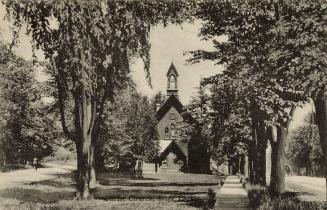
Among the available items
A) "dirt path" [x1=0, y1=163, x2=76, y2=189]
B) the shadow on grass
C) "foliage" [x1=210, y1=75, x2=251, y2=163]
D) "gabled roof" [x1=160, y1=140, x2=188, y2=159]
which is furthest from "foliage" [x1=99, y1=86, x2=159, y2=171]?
the shadow on grass

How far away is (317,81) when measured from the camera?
39.4ft

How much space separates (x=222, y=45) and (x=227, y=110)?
8663mm

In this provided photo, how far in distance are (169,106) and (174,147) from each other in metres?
10.2

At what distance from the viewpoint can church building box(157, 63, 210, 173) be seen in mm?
72456

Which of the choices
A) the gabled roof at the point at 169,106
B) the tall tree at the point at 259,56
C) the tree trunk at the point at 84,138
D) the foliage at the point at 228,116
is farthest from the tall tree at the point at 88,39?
the gabled roof at the point at 169,106

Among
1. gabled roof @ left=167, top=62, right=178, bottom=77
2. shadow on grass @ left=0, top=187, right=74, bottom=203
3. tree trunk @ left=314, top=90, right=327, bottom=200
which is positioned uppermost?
gabled roof @ left=167, top=62, right=178, bottom=77

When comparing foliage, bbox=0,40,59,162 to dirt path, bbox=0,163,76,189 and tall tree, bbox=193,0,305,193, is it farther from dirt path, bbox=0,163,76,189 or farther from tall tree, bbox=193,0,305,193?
tall tree, bbox=193,0,305,193

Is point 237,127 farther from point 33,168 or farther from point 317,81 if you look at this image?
point 33,168

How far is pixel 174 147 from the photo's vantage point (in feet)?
240

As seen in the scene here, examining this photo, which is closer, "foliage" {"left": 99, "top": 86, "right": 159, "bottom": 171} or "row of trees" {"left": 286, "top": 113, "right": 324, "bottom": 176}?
"foliage" {"left": 99, "top": 86, "right": 159, "bottom": 171}

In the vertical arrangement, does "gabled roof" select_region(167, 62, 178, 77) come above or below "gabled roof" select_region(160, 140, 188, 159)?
above

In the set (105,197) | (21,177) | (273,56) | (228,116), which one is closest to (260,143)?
(228,116)

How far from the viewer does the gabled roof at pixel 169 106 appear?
80.8 m

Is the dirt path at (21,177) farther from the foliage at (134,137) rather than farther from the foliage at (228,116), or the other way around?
the foliage at (228,116)
